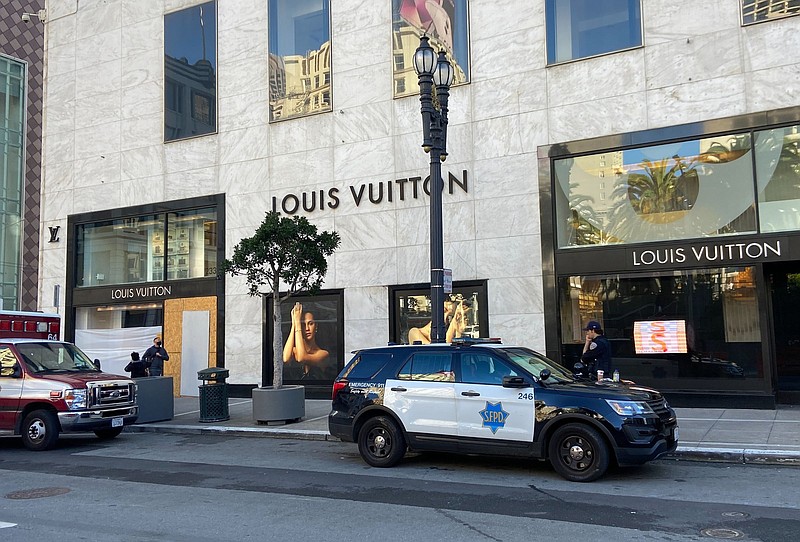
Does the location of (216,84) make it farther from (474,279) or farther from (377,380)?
(377,380)

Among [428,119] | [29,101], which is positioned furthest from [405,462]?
[29,101]

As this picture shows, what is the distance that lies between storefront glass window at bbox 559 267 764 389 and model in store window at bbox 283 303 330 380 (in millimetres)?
6355

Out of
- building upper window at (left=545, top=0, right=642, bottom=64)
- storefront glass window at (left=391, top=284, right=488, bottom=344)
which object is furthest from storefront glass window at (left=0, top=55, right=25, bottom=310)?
building upper window at (left=545, top=0, right=642, bottom=64)

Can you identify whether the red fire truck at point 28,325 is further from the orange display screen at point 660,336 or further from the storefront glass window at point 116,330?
the orange display screen at point 660,336

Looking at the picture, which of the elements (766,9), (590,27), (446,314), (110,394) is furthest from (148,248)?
(766,9)

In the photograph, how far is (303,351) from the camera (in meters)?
18.4

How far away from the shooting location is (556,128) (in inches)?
618

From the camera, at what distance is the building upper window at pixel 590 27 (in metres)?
15.2

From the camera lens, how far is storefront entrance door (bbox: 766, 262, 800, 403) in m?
14.0

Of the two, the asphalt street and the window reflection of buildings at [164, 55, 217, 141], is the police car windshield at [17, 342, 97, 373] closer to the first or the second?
the asphalt street

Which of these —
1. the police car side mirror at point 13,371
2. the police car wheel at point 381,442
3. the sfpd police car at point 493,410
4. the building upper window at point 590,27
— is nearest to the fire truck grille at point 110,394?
the police car side mirror at point 13,371

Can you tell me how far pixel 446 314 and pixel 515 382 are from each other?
7.92 m

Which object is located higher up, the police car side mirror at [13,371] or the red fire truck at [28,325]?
the red fire truck at [28,325]

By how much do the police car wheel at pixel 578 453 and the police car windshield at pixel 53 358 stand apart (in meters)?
9.36
